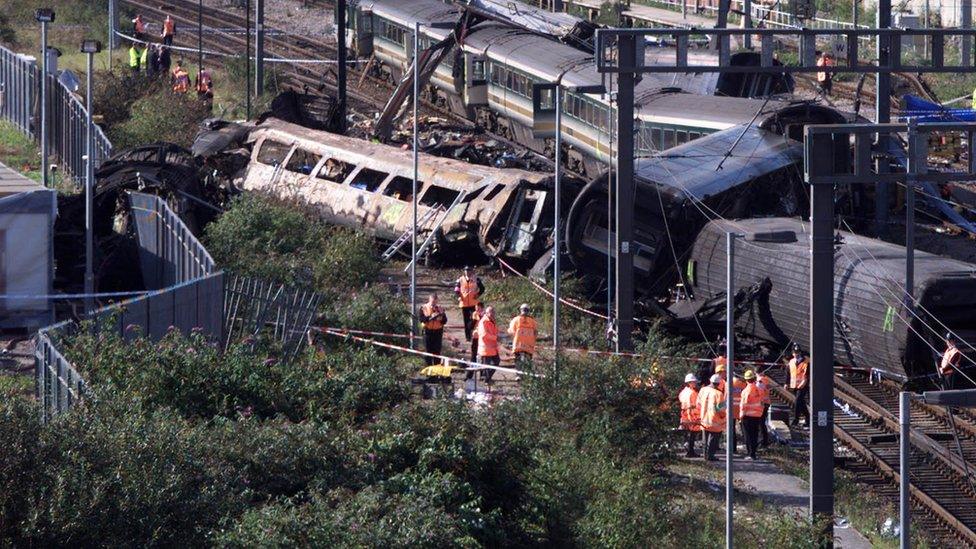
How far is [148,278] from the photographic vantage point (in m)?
25.7

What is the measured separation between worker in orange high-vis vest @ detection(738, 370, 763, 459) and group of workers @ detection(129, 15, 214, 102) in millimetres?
24038

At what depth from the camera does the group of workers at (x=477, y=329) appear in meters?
21.8

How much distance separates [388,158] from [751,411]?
14.1 m

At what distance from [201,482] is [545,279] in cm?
1557

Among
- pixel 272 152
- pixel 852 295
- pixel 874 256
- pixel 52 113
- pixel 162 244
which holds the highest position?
pixel 52 113

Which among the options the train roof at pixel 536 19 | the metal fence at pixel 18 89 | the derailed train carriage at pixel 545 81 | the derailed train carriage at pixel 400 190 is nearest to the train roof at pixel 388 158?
the derailed train carriage at pixel 400 190

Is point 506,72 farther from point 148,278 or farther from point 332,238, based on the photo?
point 148,278

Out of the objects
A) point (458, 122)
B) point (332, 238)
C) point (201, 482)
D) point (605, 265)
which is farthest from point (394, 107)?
point (201, 482)

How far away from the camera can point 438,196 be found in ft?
100

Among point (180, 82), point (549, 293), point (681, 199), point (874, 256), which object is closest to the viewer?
point (874, 256)

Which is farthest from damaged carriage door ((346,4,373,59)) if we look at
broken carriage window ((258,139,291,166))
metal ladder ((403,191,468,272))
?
metal ladder ((403,191,468,272))

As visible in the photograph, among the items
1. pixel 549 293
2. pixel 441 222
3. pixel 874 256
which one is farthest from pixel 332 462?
pixel 441 222

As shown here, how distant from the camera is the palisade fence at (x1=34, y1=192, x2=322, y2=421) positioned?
15.2 meters

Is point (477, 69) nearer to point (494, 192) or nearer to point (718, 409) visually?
point (494, 192)
